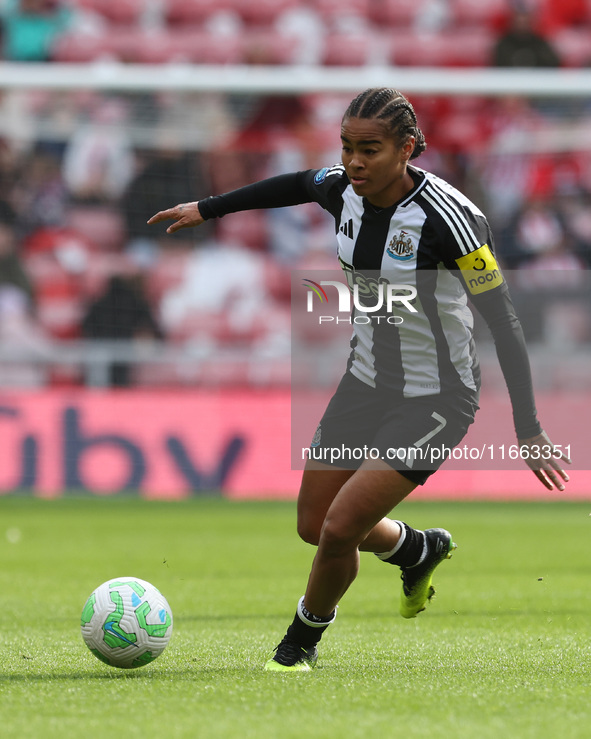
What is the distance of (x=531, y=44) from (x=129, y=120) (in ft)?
18.3

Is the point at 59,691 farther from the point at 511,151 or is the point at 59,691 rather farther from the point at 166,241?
the point at 511,151

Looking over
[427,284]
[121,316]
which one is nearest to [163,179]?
[121,316]

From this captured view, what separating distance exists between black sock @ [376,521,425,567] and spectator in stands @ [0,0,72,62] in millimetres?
12397

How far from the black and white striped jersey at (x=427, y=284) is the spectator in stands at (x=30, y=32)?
40.3 feet

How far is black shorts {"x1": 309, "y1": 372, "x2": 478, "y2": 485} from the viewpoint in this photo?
4488 mm

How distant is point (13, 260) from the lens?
14.1m

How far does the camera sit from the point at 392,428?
4574 millimetres

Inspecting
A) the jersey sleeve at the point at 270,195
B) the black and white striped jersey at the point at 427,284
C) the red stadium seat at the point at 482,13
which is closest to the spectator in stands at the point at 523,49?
the red stadium seat at the point at 482,13

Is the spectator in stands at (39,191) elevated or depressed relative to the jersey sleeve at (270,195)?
depressed

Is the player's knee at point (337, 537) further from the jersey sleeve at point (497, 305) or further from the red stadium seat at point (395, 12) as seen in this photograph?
the red stadium seat at point (395, 12)

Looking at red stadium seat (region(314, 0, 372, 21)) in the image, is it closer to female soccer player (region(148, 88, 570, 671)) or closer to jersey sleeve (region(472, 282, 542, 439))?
female soccer player (region(148, 88, 570, 671))

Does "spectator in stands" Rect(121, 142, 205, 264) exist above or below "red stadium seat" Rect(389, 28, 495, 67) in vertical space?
below

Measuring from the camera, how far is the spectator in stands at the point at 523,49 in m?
15.9

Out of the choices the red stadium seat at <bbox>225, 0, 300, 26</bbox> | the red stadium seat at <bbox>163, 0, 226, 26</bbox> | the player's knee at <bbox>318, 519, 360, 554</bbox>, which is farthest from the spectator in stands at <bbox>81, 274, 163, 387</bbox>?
the player's knee at <bbox>318, 519, 360, 554</bbox>
